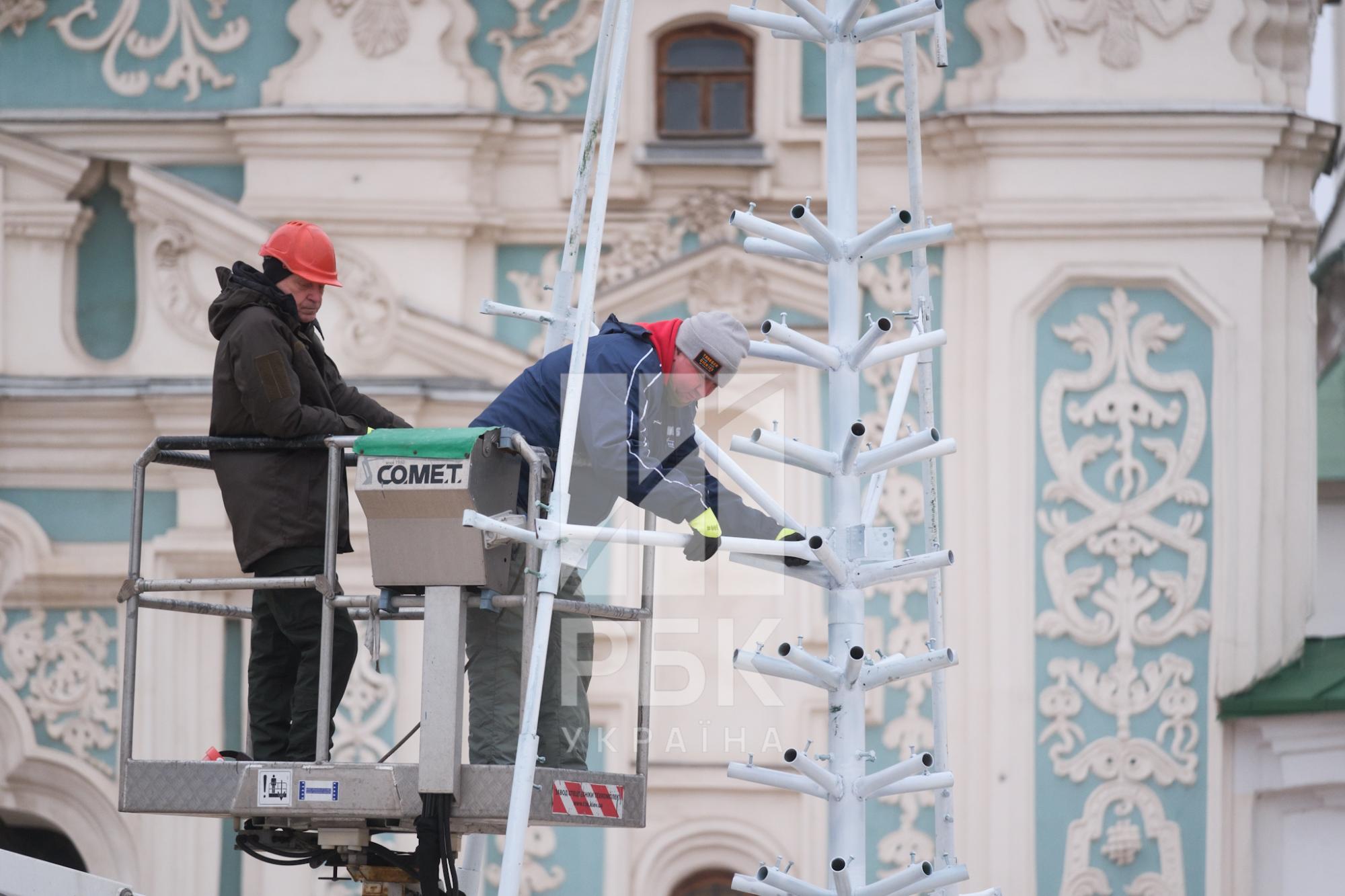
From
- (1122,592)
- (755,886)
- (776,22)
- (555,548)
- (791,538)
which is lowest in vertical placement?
(755,886)

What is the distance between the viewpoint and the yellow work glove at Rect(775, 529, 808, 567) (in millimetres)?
7000

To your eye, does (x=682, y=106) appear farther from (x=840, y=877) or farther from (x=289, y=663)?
(x=840, y=877)

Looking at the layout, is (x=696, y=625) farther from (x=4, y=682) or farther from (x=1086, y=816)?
(x=4, y=682)

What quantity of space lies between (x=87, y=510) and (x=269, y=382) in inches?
247

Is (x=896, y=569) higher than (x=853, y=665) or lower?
higher

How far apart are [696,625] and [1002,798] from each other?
1866 millimetres

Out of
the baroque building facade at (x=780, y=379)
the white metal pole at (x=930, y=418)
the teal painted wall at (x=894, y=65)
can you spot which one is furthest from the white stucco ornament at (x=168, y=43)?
the white metal pole at (x=930, y=418)

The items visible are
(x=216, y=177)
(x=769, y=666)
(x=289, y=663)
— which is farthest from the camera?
(x=216, y=177)

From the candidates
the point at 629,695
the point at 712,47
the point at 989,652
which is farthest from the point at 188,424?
the point at 989,652

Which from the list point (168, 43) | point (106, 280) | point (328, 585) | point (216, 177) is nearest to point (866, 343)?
point (328, 585)

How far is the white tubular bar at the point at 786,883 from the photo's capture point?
6.96 meters

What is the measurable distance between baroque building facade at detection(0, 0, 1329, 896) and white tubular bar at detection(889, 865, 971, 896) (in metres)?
5.47

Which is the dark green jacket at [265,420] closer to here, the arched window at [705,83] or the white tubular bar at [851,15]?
the white tubular bar at [851,15]

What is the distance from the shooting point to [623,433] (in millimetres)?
6918
